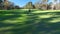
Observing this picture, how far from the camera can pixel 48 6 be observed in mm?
23484

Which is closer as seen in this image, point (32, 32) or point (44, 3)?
point (32, 32)

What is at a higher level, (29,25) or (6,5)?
(29,25)

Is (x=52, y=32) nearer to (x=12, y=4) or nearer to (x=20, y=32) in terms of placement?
(x=20, y=32)

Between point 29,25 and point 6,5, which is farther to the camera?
point 6,5

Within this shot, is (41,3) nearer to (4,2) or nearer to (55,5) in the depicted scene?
(55,5)

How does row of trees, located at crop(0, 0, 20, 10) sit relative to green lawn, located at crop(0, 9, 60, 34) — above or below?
below

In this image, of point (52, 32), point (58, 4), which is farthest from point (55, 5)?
point (52, 32)

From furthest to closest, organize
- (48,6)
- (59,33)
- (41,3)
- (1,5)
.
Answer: (41,3) → (48,6) → (1,5) → (59,33)

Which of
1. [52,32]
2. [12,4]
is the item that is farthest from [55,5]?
[52,32]

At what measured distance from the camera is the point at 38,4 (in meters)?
24.5

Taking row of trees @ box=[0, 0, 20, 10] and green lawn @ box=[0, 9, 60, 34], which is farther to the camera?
row of trees @ box=[0, 0, 20, 10]

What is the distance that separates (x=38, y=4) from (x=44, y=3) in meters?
0.97

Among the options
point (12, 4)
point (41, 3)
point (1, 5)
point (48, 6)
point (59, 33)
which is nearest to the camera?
point (59, 33)

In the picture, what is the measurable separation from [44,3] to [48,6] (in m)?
1.37
